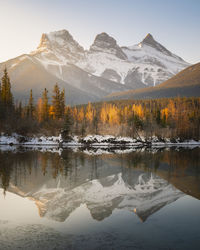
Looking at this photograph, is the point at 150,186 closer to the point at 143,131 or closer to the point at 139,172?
the point at 139,172

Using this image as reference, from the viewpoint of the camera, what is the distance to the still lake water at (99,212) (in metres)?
9.23

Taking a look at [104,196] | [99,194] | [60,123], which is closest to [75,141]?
[60,123]

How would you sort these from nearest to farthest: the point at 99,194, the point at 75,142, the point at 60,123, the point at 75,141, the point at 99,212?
the point at 99,212 → the point at 99,194 → the point at 75,142 → the point at 75,141 → the point at 60,123

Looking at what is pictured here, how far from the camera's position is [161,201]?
1469 cm

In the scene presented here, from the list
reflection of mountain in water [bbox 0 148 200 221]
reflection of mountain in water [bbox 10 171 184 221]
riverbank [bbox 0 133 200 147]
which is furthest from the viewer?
riverbank [bbox 0 133 200 147]

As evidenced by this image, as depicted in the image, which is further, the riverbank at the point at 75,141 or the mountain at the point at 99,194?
the riverbank at the point at 75,141

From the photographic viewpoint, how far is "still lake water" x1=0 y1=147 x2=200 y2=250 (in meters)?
9.23

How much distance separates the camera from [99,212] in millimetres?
12609

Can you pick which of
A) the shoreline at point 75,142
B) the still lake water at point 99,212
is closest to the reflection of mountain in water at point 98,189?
the still lake water at point 99,212

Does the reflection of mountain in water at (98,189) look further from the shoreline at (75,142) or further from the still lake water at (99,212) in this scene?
the shoreline at (75,142)

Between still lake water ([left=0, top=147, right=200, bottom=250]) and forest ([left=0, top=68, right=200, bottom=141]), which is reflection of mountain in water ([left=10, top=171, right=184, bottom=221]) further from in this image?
forest ([left=0, top=68, right=200, bottom=141])

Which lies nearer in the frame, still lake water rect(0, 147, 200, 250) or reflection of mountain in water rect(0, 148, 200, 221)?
still lake water rect(0, 147, 200, 250)

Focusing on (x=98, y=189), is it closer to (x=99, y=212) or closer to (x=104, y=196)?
(x=104, y=196)

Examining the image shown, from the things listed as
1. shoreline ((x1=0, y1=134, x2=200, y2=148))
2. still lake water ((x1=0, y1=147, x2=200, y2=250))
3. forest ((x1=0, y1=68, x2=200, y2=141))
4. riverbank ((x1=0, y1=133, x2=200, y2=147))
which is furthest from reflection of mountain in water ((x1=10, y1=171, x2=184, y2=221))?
forest ((x1=0, y1=68, x2=200, y2=141))
